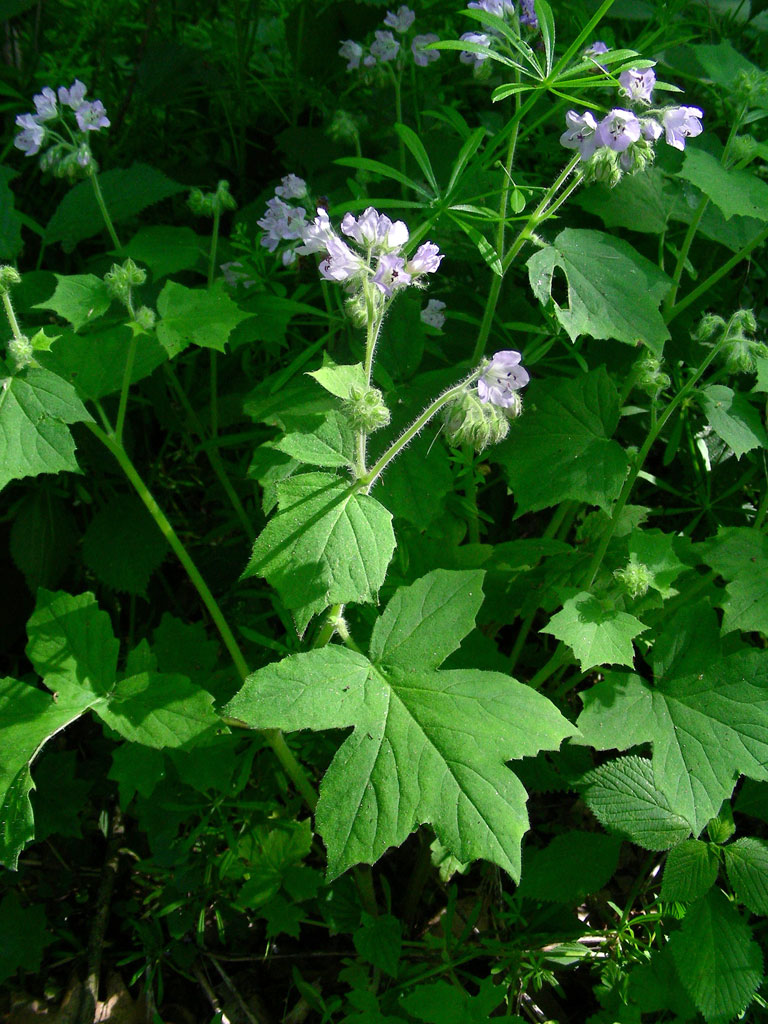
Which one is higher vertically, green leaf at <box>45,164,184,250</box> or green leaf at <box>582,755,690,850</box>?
green leaf at <box>45,164,184,250</box>

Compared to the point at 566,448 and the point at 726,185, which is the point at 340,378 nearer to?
the point at 566,448

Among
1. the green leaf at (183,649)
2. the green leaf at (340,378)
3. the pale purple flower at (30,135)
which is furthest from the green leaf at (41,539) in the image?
the green leaf at (340,378)

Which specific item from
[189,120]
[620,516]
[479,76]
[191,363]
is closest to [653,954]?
[620,516]

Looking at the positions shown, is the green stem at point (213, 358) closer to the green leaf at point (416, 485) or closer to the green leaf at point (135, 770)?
the green leaf at point (416, 485)

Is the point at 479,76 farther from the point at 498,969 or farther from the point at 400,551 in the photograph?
the point at 498,969

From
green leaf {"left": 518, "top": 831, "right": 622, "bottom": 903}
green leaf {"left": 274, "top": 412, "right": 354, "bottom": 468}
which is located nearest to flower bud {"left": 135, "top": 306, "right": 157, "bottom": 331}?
green leaf {"left": 274, "top": 412, "right": 354, "bottom": 468}

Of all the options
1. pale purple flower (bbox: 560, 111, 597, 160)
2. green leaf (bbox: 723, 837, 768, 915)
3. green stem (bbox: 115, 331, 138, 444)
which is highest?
pale purple flower (bbox: 560, 111, 597, 160)

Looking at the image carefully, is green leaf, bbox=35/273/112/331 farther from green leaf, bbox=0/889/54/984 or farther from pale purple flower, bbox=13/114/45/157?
green leaf, bbox=0/889/54/984
